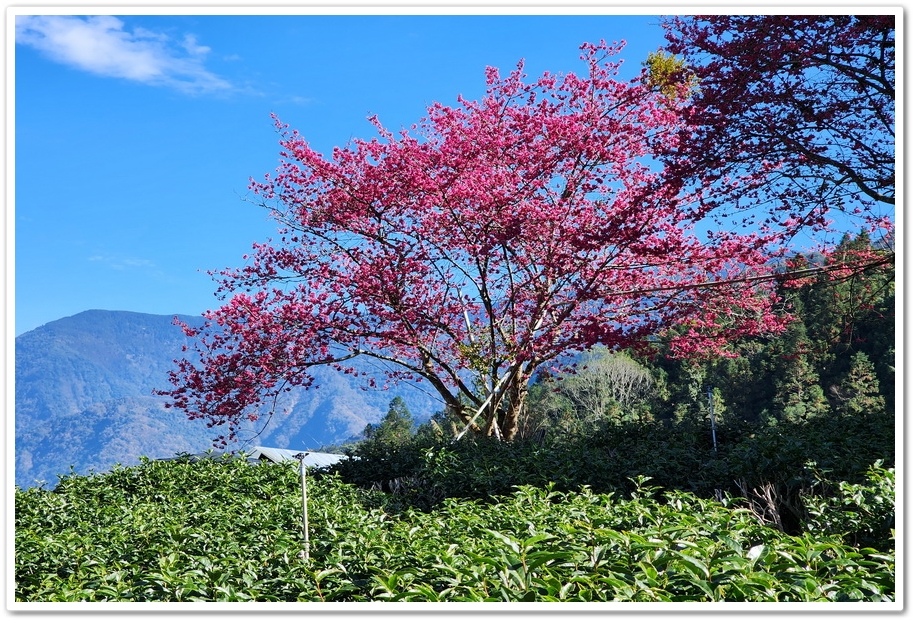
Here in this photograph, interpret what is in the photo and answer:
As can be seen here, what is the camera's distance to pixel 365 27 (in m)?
3.25

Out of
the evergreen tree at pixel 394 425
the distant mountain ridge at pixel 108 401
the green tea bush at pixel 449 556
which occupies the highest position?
the distant mountain ridge at pixel 108 401

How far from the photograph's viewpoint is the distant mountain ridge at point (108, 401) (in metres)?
86.4

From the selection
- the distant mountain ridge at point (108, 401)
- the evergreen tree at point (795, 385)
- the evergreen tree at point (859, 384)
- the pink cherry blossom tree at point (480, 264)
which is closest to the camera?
the pink cherry blossom tree at point (480, 264)

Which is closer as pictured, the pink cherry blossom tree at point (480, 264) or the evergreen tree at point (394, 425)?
the pink cherry blossom tree at point (480, 264)

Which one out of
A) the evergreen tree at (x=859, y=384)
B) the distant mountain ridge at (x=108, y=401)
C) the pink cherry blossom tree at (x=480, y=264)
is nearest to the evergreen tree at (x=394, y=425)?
the evergreen tree at (x=859, y=384)

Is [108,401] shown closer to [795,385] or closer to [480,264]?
[795,385]

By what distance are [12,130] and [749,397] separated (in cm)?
1694

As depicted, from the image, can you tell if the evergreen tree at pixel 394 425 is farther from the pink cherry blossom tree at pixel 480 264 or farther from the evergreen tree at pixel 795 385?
the pink cherry blossom tree at pixel 480 264

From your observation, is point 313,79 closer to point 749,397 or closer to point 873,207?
point 873,207

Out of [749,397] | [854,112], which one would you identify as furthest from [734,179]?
[749,397]

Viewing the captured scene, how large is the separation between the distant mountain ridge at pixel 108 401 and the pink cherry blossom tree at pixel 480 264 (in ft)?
110

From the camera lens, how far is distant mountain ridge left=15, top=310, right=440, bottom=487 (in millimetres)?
86375

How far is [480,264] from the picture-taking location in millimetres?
6742

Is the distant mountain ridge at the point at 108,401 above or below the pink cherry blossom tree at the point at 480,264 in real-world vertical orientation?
above
